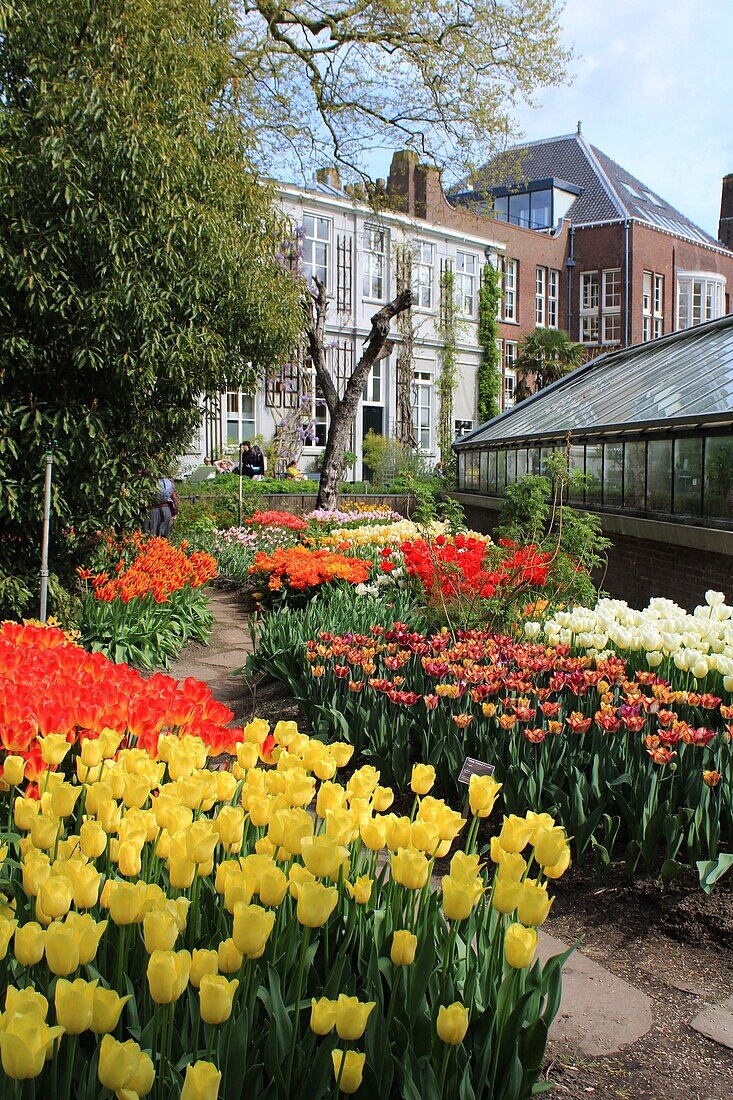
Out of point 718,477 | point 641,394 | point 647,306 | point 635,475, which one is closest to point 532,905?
point 718,477

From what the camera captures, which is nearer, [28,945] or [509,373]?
[28,945]

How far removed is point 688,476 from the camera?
910 centimetres

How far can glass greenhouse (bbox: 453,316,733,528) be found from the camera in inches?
343

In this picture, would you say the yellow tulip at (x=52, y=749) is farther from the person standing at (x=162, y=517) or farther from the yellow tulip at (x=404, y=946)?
the person standing at (x=162, y=517)

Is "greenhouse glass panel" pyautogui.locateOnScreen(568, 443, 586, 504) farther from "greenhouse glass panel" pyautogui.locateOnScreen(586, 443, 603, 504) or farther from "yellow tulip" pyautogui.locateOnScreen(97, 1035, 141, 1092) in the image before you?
"yellow tulip" pyautogui.locateOnScreen(97, 1035, 141, 1092)

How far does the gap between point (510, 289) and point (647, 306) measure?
24.0ft

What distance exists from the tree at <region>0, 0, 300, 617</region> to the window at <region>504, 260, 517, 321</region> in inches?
1256

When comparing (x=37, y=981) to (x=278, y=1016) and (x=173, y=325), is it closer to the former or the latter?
(x=278, y=1016)

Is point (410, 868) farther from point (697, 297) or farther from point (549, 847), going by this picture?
point (697, 297)

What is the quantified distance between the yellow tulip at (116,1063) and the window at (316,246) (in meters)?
29.1

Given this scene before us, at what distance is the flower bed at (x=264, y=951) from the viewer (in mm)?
1448

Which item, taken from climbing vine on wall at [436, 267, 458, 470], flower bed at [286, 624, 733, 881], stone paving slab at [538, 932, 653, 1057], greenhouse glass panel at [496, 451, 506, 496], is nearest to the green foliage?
climbing vine on wall at [436, 267, 458, 470]

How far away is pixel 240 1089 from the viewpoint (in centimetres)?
154

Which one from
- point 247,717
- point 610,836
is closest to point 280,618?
point 247,717
